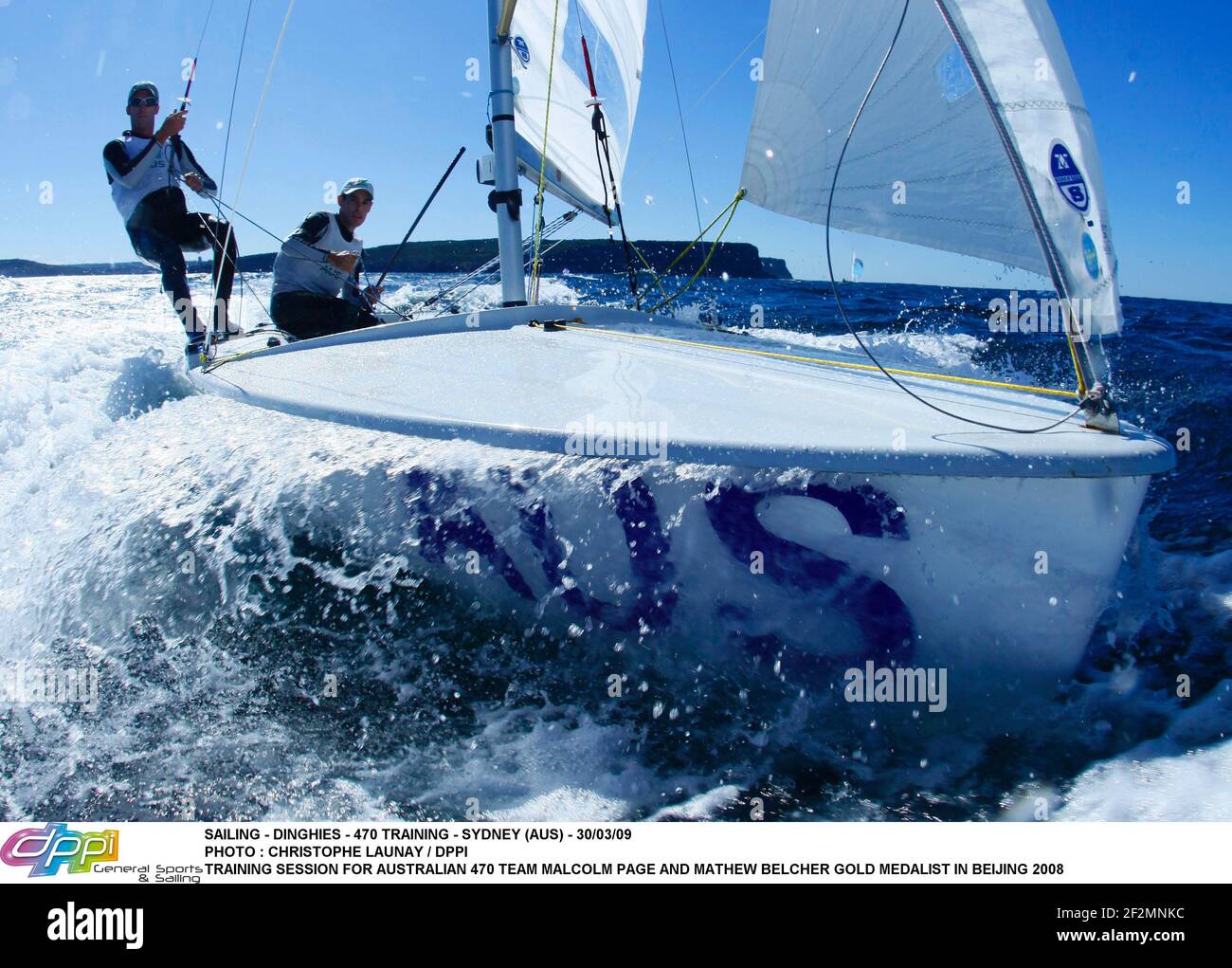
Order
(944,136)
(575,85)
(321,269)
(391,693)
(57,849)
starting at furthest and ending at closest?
(575,85) → (321,269) → (944,136) → (391,693) → (57,849)

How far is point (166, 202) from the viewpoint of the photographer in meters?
4.11

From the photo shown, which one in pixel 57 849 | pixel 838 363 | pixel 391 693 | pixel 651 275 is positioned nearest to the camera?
pixel 57 849

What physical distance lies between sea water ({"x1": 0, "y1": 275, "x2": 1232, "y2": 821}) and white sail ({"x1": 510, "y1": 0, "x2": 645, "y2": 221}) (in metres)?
2.53

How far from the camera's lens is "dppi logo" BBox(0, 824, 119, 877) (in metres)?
1.42

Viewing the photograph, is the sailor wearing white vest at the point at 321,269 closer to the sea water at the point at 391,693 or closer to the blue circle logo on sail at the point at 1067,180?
the sea water at the point at 391,693

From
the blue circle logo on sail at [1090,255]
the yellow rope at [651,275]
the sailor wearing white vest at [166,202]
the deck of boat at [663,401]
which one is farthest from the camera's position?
the yellow rope at [651,275]

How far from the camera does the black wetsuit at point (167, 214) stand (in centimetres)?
393

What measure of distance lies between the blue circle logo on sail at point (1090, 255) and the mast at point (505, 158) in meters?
2.54

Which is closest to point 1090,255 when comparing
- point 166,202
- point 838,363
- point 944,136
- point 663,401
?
point 944,136

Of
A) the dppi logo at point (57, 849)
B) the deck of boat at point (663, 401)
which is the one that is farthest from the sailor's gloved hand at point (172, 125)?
the dppi logo at point (57, 849)

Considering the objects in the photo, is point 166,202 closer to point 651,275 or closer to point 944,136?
point 651,275

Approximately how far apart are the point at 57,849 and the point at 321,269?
3.27m
